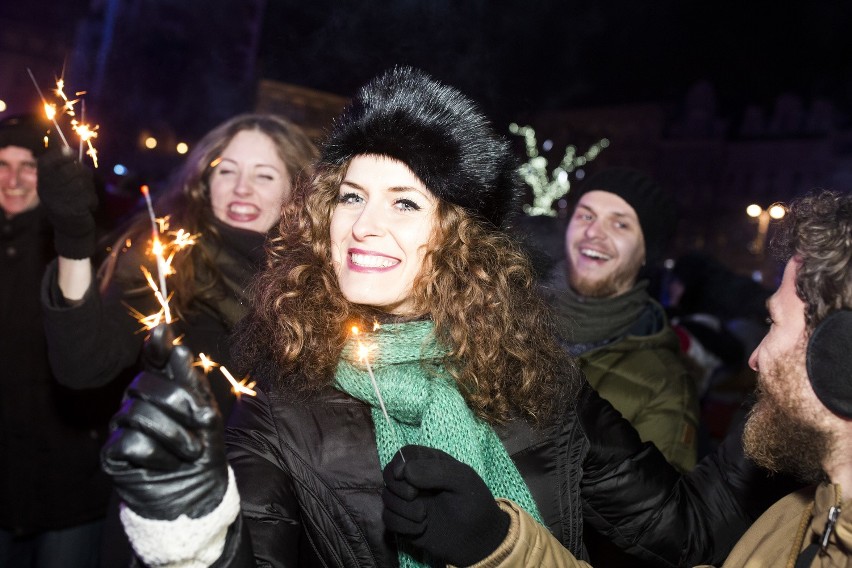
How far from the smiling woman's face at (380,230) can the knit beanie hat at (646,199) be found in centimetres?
210

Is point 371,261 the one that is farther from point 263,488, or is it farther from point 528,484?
point 528,484

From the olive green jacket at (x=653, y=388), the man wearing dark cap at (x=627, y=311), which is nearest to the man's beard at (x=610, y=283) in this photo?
the man wearing dark cap at (x=627, y=311)

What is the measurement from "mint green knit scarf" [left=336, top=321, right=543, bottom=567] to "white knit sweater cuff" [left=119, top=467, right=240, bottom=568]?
66 centimetres

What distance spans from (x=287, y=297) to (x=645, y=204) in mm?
2465

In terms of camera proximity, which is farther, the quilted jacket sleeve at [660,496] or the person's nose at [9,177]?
the person's nose at [9,177]

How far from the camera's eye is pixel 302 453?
6.42 ft

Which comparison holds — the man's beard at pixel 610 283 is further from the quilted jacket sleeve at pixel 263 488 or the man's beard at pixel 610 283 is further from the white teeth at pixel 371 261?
the quilted jacket sleeve at pixel 263 488

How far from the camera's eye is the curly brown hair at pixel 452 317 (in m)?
2.23

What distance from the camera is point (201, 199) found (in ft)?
11.5

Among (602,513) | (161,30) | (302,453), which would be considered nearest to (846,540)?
(602,513)

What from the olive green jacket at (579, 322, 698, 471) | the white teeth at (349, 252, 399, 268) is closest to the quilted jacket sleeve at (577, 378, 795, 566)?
the olive green jacket at (579, 322, 698, 471)

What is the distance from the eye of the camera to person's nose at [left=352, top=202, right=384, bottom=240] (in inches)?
84.0

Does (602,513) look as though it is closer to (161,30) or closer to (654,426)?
(654,426)

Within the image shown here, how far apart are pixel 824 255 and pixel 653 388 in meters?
1.67
